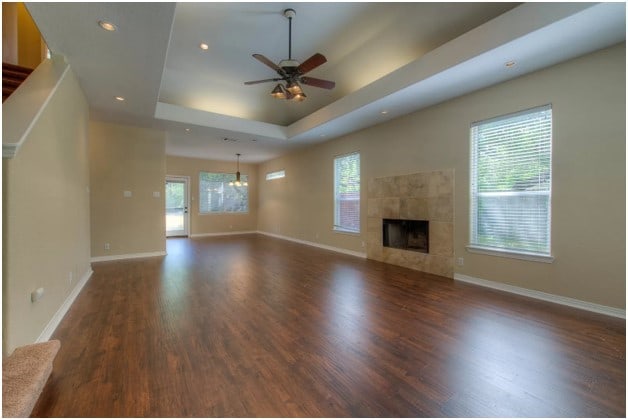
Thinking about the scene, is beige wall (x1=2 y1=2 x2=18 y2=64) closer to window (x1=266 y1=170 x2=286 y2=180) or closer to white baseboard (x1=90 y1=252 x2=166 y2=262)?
white baseboard (x1=90 y1=252 x2=166 y2=262)

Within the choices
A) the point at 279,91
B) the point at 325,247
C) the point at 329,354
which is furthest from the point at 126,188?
the point at 329,354

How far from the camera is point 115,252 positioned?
550 centimetres

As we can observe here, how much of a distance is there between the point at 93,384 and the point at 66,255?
201 centimetres

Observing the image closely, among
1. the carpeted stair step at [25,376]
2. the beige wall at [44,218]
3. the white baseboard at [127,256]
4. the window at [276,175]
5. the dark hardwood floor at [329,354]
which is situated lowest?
the dark hardwood floor at [329,354]

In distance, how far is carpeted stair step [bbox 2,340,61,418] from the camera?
141 cm

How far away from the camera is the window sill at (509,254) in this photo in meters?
3.35

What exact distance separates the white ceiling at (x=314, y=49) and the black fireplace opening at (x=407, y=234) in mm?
2043

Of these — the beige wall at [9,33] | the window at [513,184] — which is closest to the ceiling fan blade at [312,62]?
the window at [513,184]

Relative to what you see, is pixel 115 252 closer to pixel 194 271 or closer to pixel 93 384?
pixel 194 271

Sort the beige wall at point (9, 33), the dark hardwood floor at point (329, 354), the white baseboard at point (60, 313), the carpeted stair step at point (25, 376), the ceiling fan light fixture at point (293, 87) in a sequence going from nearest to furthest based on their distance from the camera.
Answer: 1. the carpeted stair step at point (25, 376)
2. the dark hardwood floor at point (329, 354)
3. the white baseboard at point (60, 313)
4. the ceiling fan light fixture at point (293, 87)
5. the beige wall at point (9, 33)

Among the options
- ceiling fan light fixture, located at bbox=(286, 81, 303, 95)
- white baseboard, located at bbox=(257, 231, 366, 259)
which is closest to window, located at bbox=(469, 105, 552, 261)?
white baseboard, located at bbox=(257, 231, 366, 259)

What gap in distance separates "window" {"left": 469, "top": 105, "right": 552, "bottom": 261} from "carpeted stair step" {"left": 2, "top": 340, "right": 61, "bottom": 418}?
4.78m

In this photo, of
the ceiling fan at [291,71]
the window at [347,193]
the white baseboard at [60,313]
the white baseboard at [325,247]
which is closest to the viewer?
the white baseboard at [60,313]

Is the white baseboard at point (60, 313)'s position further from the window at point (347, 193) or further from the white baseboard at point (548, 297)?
the white baseboard at point (548, 297)
